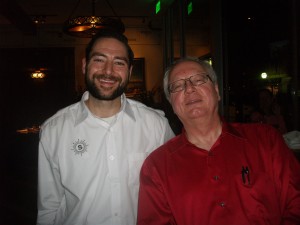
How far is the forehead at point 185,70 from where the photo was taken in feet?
5.64

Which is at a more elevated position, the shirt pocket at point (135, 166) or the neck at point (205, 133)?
the neck at point (205, 133)

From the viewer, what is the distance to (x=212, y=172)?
1490 mm

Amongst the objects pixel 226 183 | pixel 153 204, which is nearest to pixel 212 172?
pixel 226 183

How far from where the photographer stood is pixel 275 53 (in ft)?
20.3

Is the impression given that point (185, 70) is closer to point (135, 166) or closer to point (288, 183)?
point (135, 166)

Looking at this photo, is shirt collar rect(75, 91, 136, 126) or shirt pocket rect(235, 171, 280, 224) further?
shirt collar rect(75, 91, 136, 126)

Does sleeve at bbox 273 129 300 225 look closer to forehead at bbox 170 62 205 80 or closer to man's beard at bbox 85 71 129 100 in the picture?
forehead at bbox 170 62 205 80

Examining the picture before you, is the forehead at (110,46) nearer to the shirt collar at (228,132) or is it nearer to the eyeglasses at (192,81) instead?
the eyeglasses at (192,81)

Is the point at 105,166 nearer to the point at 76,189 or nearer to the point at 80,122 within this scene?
the point at 76,189

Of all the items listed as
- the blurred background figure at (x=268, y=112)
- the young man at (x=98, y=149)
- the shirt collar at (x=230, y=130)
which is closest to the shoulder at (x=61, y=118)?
the young man at (x=98, y=149)

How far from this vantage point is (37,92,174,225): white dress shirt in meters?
1.61

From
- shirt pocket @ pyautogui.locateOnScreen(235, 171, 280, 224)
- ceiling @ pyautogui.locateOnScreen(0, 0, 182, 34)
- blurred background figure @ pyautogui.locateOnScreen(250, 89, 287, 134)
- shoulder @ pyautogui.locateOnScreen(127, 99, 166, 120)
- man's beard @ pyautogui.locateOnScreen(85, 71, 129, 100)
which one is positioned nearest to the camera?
shirt pocket @ pyautogui.locateOnScreen(235, 171, 280, 224)

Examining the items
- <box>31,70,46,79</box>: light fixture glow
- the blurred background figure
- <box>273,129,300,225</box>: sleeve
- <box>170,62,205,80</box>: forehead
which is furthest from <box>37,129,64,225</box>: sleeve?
<box>31,70,46,79</box>: light fixture glow

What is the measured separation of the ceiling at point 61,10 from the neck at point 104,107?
4638 millimetres
